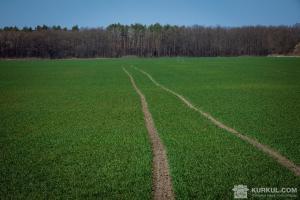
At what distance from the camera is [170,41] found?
178250 millimetres

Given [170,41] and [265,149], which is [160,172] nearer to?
[265,149]

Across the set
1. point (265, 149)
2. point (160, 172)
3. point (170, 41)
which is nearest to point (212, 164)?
point (160, 172)

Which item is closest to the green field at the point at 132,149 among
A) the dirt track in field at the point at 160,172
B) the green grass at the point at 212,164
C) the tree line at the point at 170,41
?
the green grass at the point at 212,164

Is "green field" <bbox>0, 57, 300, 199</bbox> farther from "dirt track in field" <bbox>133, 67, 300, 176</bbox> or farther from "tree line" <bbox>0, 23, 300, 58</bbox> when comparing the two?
"tree line" <bbox>0, 23, 300, 58</bbox>

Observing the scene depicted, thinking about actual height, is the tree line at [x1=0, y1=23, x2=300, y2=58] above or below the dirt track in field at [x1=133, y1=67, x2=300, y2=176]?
above

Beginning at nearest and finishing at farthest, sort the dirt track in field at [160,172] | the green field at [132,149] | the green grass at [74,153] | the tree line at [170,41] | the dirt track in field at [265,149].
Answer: the dirt track in field at [160,172]
the green grass at [74,153]
the green field at [132,149]
the dirt track in field at [265,149]
the tree line at [170,41]

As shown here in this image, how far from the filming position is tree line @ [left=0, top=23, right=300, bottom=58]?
169 metres

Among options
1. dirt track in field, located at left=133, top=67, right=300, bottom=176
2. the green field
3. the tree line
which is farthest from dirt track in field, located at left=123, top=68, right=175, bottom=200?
the tree line

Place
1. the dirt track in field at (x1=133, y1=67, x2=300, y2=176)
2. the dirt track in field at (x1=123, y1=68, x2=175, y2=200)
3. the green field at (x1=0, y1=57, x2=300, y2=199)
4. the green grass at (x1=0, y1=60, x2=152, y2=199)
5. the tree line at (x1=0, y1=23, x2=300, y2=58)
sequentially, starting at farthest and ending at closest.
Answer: the tree line at (x1=0, y1=23, x2=300, y2=58), the dirt track in field at (x1=133, y1=67, x2=300, y2=176), the green field at (x1=0, y1=57, x2=300, y2=199), the green grass at (x1=0, y1=60, x2=152, y2=199), the dirt track in field at (x1=123, y1=68, x2=175, y2=200)

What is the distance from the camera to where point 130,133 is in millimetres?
14867

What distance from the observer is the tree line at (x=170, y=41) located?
556 feet

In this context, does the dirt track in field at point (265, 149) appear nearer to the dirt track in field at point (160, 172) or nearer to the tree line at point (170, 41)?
the dirt track in field at point (160, 172)

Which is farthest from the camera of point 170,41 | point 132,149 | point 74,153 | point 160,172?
point 170,41

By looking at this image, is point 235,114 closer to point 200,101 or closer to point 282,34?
point 200,101
